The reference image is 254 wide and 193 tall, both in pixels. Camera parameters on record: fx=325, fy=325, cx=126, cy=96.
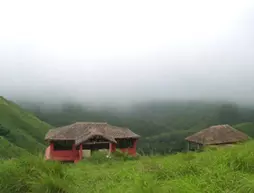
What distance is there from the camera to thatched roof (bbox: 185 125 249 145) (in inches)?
1410

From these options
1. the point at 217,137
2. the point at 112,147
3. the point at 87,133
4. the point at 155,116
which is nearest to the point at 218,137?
the point at 217,137

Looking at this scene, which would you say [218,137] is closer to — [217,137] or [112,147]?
[217,137]

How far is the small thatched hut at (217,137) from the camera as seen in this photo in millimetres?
35812

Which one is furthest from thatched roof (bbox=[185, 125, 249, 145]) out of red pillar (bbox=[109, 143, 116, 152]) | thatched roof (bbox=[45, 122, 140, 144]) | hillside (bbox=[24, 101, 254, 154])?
hillside (bbox=[24, 101, 254, 154])

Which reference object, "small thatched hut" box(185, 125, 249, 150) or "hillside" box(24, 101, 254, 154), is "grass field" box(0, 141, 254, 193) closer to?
"small thatched hut" box(185, 125, 249, 150)

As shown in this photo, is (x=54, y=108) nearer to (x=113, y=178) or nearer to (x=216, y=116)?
(x=216, y=116)

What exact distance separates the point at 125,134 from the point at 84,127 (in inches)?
192

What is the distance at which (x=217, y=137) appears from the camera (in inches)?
1431

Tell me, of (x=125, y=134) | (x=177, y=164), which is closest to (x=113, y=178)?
(x=177, y=164)

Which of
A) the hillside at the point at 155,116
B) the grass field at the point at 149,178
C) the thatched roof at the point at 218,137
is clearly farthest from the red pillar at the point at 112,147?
the hillside at the point at 155,116

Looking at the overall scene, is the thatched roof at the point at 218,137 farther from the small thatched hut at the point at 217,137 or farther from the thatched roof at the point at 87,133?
the thatched roof at the point at 87,133

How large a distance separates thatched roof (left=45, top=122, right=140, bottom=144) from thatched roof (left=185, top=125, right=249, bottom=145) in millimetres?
7624

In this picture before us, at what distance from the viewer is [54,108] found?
16062 centimetres

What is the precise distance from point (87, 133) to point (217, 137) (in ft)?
47.3
